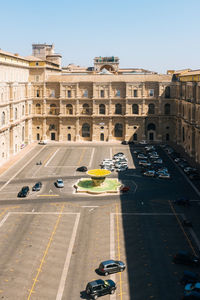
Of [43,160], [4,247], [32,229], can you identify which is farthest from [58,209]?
[43,160]

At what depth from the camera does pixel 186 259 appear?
37812 millimetres

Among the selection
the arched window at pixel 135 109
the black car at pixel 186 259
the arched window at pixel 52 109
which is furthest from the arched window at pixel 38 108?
the black car at pixel 186 259

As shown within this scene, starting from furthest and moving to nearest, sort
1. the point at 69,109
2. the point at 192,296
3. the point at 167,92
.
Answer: the point at 69,109 < the point at 167,92 < the point at 192,296

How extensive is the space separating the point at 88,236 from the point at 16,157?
5160 cm

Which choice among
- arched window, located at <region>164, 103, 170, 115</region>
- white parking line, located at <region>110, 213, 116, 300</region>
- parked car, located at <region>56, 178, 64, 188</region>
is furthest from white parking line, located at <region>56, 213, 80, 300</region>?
arched window, located at <region>164, 103, 170, 115</region>

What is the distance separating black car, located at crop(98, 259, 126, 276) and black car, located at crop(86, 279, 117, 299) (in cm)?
265

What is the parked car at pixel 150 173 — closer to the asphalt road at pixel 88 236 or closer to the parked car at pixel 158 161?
the asphalt road at pixel 88 236

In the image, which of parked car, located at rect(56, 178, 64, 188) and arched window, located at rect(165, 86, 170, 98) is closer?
parked car, located at rect(56, 178, 64, 188)

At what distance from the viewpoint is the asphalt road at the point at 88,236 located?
112 ft

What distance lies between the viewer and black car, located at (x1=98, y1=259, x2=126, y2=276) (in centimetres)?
3612

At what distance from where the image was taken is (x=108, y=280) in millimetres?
33875

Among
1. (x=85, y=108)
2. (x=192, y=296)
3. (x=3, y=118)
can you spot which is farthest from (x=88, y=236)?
(x=85, y=108)

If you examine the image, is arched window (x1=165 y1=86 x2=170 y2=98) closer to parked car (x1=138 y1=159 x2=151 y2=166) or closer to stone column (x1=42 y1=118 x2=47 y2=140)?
parked car (x1=138 y1=159 x2=151 y2=166)

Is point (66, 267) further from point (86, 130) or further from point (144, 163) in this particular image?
point (86, 130)
